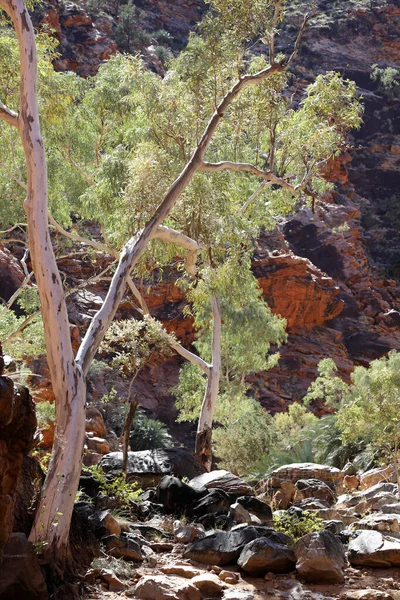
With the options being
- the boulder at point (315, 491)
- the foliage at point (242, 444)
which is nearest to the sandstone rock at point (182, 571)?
the boulder at point (315, 491)

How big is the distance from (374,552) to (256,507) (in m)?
2.24

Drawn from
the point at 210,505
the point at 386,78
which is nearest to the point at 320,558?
the point at 210,505

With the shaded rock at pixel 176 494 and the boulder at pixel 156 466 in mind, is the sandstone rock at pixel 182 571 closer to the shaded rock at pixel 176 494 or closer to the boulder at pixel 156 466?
the shaded rock at pixel 176 494

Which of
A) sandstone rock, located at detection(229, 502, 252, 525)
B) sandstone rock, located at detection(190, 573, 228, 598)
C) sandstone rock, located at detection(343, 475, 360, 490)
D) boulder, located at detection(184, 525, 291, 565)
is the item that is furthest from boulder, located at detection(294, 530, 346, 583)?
sandstone rock, located at detection(343, 475, 360, 490)

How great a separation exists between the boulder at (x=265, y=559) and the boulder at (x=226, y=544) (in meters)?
0.22

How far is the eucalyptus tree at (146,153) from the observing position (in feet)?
17.0

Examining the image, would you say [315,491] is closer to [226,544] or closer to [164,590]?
[226,544]

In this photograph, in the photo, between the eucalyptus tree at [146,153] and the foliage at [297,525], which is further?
the foliage at [297,525]

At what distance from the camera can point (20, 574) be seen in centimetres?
400

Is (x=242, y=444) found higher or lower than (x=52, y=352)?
lower

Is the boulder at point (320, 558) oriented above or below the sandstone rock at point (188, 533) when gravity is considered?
above

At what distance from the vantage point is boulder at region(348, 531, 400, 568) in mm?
5500

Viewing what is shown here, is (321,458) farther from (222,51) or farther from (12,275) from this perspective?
(12,275)

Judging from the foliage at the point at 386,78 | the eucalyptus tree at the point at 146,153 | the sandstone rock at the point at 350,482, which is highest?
the foliage at the point at 386,78
